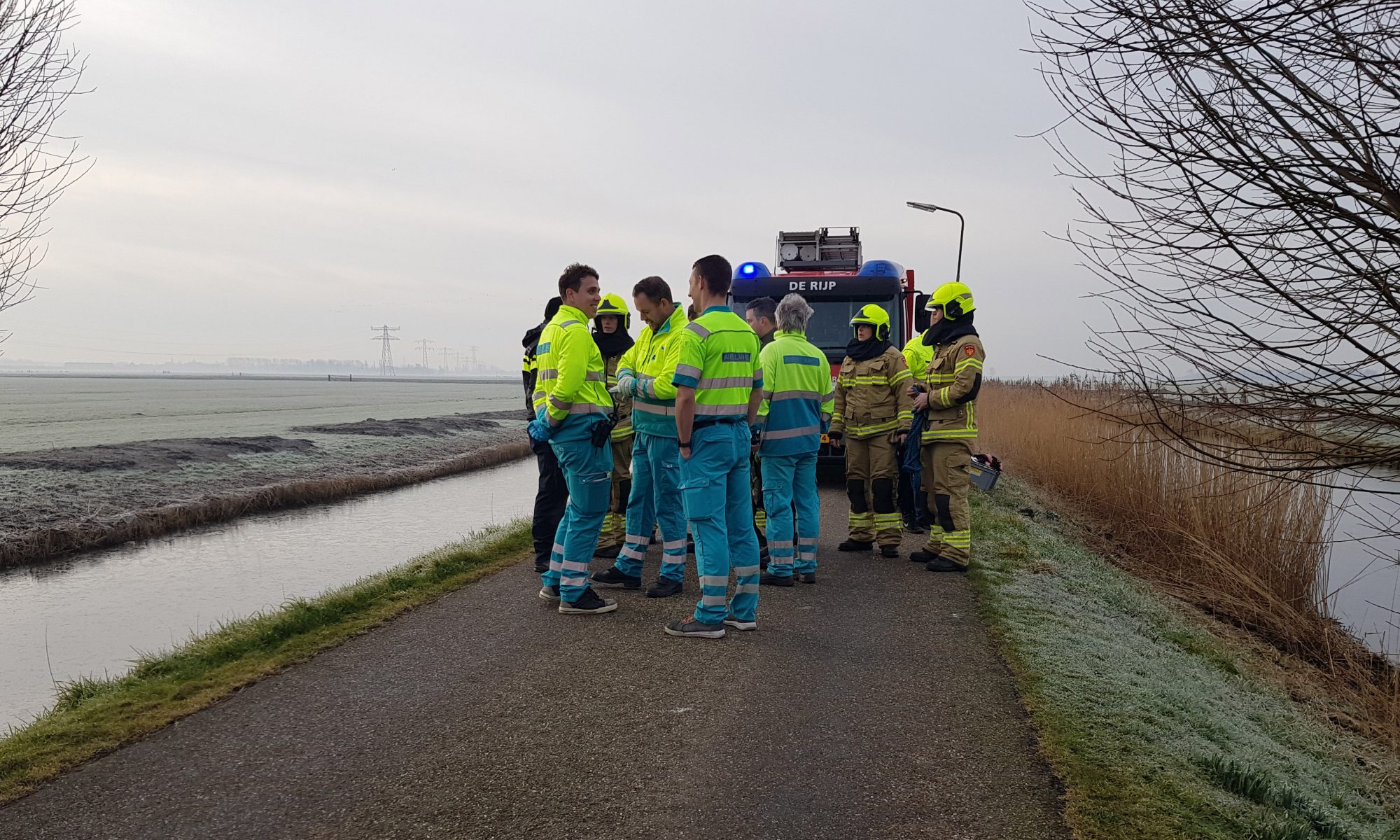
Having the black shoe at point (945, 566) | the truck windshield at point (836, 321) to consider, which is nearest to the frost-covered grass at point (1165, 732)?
the black shoe at point (945, 566)

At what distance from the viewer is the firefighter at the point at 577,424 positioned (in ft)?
18.7

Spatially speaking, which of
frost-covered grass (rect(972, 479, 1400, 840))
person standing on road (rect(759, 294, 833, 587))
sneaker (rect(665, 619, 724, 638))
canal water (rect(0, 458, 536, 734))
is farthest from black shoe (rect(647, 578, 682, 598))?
canal water (rect(0, 458, 536, 734))

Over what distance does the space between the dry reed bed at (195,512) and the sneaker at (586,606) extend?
8.35 meters

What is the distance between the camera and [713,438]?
5.42m

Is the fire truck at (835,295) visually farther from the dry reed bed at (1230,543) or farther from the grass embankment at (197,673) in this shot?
the grass embankment at (197,673)

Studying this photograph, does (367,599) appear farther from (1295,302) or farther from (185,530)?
(185,530)

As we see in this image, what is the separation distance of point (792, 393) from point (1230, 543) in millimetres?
5558

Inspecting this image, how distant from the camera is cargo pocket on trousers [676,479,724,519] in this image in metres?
5.39

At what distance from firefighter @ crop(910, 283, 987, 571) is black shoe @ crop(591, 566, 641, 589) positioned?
8.17 feet

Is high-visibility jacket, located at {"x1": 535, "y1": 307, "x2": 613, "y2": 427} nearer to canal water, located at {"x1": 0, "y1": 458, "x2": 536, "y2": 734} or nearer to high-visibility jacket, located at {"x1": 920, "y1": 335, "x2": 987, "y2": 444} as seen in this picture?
high-visibility jacket, located at {"x1": 920, "y1": 335, "x2": 987, "y2": 444}

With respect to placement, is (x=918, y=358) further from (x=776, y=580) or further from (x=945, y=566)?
(x=776, y=580)

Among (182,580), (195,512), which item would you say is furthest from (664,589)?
(195,512)

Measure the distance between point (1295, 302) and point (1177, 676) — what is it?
3.12 meters

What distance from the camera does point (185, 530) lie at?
518 inches
